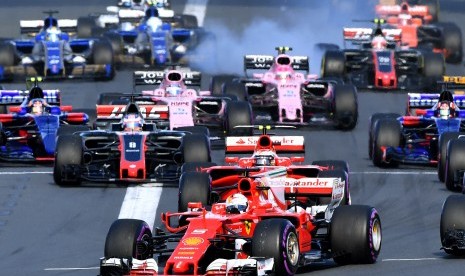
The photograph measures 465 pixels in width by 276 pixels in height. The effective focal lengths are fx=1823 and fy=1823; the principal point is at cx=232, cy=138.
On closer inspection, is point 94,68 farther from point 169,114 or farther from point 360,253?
point 360,253

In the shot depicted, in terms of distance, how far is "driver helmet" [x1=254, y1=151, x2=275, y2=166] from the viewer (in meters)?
33.3

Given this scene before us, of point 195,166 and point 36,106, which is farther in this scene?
point 36,106

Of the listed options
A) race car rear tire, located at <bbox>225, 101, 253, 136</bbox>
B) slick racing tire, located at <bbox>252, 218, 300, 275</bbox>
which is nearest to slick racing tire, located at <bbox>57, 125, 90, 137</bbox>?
race car rear tire, located at <bbox>225, 101, 253, 136</bbox>

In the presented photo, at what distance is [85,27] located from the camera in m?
67.2

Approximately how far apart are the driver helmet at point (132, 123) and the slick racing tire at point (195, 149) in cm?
140

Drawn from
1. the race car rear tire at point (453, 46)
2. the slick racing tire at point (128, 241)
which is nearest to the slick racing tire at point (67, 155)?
the slick racing tire at point (128, 241)

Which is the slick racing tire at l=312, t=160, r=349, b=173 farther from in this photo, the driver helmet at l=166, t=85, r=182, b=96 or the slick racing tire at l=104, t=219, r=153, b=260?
the driver helmet at l=166, t=85, r=182, b=96

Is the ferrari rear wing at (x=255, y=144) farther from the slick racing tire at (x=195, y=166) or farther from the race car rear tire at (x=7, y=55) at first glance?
the race car rear tire at (x=7, y=55)

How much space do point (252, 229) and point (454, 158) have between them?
9.78 metres

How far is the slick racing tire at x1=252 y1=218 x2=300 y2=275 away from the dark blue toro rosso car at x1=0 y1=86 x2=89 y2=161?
46.6 feet

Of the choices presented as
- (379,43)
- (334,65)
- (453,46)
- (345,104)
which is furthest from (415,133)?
(453,46)

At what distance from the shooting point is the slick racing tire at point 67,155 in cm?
3956

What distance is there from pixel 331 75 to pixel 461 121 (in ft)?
41.8

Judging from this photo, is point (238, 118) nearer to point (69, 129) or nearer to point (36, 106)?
point (69, 129)
